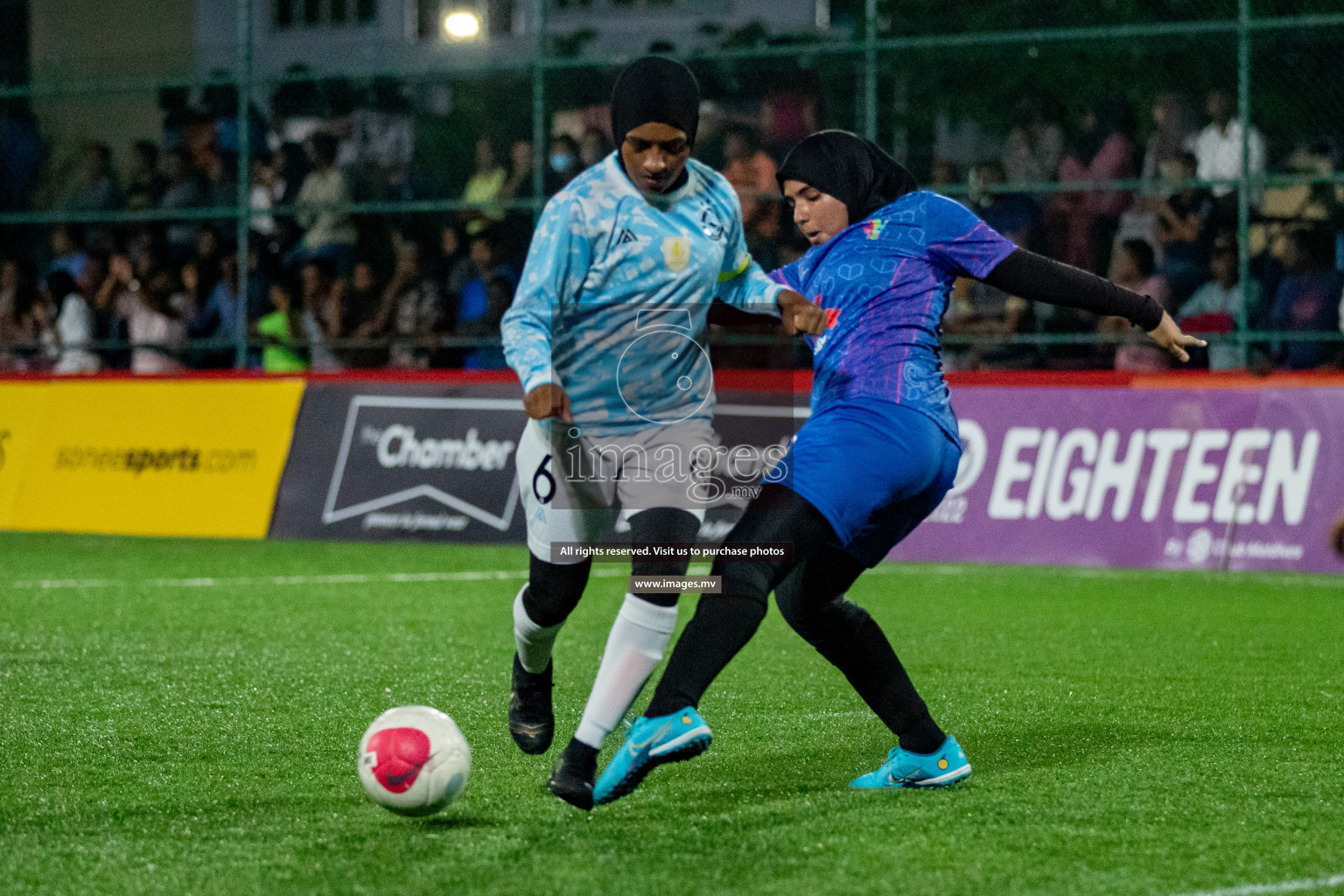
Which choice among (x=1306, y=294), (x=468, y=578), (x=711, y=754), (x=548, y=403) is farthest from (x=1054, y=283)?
(x=1306, y=294)

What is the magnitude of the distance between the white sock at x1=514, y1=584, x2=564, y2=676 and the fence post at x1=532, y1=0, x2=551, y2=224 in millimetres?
8984

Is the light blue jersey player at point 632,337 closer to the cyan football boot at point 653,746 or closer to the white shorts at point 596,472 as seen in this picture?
the white shorts at point 596,472

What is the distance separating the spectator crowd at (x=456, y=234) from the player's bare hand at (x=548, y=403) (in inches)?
298

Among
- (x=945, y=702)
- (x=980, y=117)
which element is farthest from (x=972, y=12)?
(x=945, y=702)

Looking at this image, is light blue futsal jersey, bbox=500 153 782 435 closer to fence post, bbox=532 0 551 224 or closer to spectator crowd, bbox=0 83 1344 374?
spectator crowd, bbox=0 83 1344 374

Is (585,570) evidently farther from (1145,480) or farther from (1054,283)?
(1145,480)

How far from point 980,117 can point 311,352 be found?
5.74 metres

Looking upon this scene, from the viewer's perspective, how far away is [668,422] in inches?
197

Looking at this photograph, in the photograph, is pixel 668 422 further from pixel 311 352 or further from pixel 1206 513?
pixel 311 352

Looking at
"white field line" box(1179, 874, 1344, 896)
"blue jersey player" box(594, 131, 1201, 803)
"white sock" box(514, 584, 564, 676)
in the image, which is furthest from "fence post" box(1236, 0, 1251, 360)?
"white field line" box(1179, 874, 1344, 896)

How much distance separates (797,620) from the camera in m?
5.06

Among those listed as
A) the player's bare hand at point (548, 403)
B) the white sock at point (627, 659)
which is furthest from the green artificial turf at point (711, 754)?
the player's bare hand at point (548, 403)

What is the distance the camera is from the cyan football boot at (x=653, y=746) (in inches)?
174

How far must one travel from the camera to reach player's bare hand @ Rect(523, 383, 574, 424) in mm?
4531
